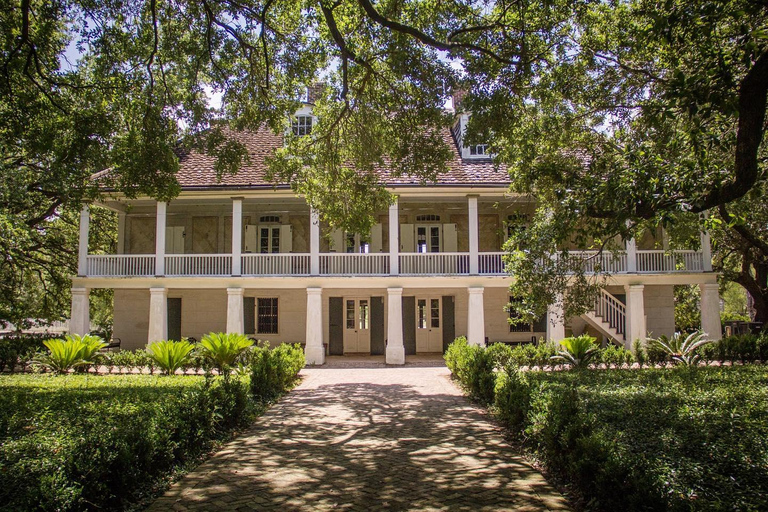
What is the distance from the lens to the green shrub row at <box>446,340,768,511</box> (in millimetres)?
4145

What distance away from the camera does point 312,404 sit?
37.8 feet

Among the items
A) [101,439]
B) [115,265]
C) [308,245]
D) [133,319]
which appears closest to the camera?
[101,439]

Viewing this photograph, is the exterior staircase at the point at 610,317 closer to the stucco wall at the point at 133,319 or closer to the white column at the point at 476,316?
the white column at the point at 476,316

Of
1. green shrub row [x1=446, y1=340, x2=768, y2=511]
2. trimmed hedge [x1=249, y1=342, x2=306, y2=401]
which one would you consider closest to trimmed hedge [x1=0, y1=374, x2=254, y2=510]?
trimmed hedge [x1=249, y1=342, x2=306, y2=401]

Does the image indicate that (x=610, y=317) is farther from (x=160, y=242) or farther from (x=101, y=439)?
(x=101, y=439)

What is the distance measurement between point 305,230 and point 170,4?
11.9 meters

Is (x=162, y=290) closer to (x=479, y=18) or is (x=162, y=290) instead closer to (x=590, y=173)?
(x=479, y=18)

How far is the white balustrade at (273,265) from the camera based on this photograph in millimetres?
19875

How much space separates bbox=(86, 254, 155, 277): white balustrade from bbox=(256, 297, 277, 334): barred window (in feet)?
14.3

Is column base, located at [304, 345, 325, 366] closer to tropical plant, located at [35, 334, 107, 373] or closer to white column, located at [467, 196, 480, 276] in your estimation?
white column, located at [467, 196, 480, 276]

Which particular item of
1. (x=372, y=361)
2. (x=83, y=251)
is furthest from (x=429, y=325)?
(x=83, y=251)

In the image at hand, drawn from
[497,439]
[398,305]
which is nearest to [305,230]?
[398,305]

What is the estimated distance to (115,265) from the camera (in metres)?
20.0

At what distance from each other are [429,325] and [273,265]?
687 cm
